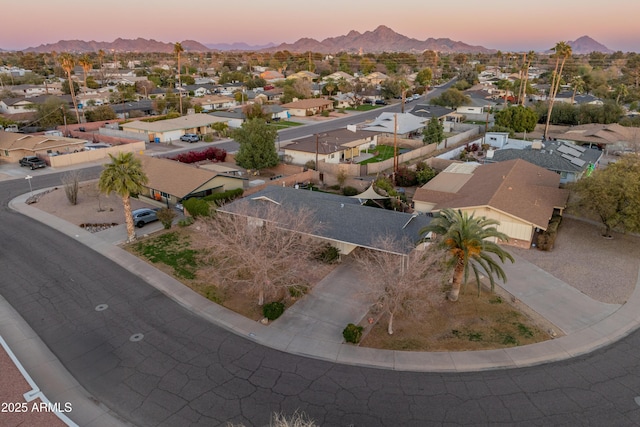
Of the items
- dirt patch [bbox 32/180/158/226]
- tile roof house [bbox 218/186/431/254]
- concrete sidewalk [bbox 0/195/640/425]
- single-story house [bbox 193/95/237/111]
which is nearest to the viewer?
concrete sidewalk [bbox 0/195/640/425]

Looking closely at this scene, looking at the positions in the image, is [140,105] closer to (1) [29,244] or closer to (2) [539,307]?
(1) [29,244]

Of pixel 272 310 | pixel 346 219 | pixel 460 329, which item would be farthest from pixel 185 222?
pixel 460 329

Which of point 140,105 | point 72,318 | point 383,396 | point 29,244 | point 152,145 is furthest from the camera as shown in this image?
point 140,105

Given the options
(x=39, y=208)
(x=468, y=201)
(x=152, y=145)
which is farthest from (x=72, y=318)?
(x=152, y=145)

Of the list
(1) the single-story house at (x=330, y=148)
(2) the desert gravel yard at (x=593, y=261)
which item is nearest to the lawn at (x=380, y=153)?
(1) the single-story house at (x=330, y=148)

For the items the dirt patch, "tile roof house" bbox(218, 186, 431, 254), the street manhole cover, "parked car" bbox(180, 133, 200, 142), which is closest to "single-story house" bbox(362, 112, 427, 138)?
"parked car" bbox(180, 133, 200, 142)

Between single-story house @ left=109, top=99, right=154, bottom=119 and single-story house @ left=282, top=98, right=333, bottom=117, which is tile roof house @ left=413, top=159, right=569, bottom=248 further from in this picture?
single-story house @ left=109, top=99, right=154, bottom=119

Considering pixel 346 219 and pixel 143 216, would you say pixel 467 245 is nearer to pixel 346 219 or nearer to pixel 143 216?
pixel 346 219
